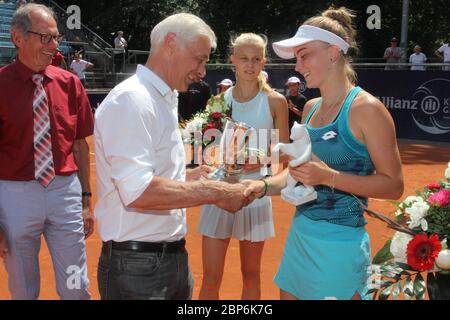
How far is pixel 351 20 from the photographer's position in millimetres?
3270

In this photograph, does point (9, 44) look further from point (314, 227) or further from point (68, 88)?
point (314, 227)

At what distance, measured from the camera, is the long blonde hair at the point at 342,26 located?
3059 millimetres

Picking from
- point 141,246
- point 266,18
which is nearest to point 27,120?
point 141,246

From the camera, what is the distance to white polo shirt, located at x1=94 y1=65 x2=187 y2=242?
8.18 ft

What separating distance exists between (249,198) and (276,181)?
28 centimetres

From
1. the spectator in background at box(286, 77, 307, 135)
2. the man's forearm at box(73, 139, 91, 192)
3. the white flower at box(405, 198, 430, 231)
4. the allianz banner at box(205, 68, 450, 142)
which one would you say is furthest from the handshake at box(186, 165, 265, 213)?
the allianz banner at box(205, 68, 450, 142)

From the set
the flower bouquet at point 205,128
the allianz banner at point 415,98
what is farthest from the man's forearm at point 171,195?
the allianz banner at point 415,98

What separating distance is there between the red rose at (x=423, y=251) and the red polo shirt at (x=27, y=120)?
2271 millimetres

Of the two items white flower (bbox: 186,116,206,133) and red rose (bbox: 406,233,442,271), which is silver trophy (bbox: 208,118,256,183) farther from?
red rose (bbox: 406,233,442,271)

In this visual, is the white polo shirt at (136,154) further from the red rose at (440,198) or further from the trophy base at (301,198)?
the red rose at (440,198)

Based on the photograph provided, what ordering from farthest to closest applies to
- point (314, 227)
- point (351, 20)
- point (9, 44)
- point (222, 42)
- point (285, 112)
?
point (222, 42)
point (9, 44)
point (285, 112)
point (351, 20)
point (314, 227)

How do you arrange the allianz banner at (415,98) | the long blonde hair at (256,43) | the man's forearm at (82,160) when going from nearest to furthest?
the man's forearm at (82,160) → the long blonde hair at (256,43) → the allianz banner at (415,98)

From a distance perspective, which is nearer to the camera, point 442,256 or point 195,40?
point 442,256
